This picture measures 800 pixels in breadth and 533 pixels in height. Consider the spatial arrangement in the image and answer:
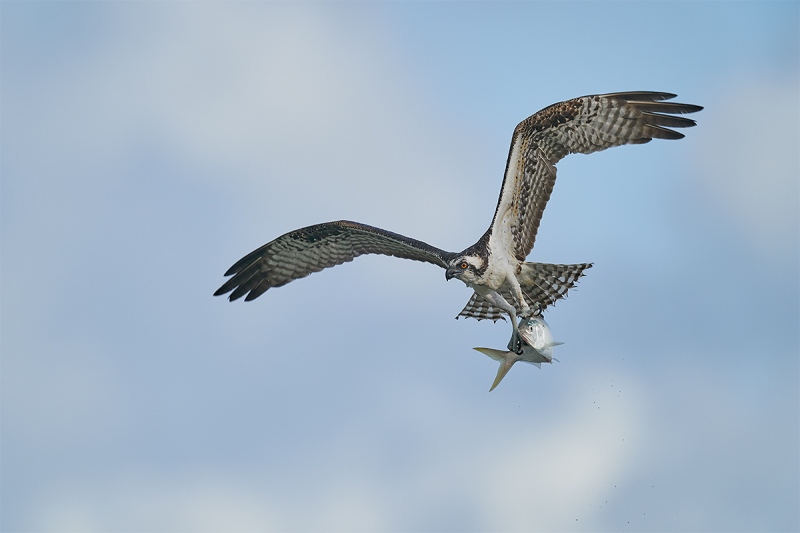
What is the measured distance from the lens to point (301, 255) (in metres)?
18.1

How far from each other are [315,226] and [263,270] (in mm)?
1345

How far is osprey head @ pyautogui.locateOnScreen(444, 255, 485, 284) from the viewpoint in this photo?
15828 millimetres

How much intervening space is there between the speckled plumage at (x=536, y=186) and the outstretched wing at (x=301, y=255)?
135 mm

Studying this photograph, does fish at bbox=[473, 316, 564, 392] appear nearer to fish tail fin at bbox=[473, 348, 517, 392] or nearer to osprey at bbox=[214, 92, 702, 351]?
fish tail fin at bbox=[473, 348, 517, 392]

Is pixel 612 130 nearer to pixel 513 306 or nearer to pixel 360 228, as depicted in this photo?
pixel 513 306

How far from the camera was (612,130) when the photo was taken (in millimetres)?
16109

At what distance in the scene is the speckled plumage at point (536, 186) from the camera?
15852 mm

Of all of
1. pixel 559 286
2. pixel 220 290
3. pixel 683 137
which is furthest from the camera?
pixel 220 290

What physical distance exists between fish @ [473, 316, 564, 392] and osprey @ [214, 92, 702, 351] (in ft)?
1.92

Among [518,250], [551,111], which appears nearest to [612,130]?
[551,111]

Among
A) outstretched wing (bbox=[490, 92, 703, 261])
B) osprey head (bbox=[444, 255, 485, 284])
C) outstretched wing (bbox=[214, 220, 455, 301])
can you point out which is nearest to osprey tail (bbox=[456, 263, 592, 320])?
outstretched wing (bbox=[490, 92, 703, 261])

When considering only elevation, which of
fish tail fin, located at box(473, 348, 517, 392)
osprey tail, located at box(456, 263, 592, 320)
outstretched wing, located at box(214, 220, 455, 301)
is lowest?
fish tail fin, located at box(473, 348, 517, 392)

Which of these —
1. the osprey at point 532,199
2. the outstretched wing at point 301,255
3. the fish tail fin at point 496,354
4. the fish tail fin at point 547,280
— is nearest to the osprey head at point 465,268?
the osprey at point 532,199

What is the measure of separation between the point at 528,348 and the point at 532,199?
2792mm
